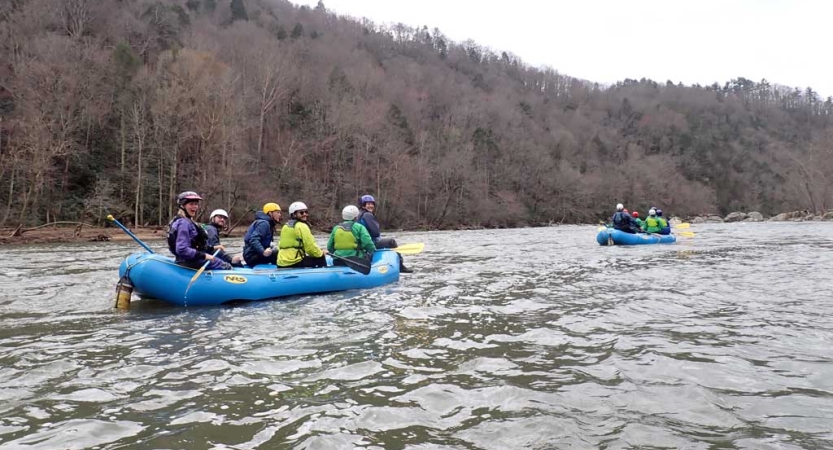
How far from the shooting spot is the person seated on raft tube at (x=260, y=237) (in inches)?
342

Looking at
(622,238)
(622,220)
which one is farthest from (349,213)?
(622,220)

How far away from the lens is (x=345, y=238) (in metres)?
9.41

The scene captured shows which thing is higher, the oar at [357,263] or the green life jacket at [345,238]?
the green life jacket at [345,238]

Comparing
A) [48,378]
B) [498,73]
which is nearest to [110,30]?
[48,378]

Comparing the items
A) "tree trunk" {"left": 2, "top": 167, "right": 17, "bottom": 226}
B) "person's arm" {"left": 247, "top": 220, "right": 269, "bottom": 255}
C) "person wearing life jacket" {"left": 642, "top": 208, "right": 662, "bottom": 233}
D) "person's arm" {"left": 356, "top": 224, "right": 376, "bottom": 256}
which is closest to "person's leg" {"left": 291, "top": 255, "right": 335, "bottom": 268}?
"person's arm" {"left": 247, "top": 220, "right": 269, "bottom": 255}

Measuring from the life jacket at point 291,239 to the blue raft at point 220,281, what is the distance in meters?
0.43

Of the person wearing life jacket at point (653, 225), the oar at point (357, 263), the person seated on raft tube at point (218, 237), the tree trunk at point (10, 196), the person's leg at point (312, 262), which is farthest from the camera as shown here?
the tree trunk at point (10, 196)

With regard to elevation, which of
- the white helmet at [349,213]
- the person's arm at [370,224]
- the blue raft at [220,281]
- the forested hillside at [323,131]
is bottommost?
the blue raft at [220,281]

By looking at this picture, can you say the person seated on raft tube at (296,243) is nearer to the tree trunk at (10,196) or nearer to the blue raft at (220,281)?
the blue raft at (220,281)

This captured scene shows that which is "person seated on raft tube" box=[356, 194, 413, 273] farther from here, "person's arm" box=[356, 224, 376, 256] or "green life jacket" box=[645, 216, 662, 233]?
"green life jacket" box=[645, 216, 662, 233]

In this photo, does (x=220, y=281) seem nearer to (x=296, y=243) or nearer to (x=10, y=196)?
(x=296, y=243)

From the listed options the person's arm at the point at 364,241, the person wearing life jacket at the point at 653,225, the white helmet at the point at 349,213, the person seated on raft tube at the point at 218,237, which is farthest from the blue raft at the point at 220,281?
the person wearing life jacket at the point at 653,225

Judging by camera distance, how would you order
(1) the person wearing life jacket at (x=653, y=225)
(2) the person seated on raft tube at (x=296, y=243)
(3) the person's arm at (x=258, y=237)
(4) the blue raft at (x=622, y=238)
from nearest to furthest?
(2) the person seated on raft tube at (x=296, y=243) → (3) the person's arm at (x=258, y=237) → (4) the blue raft at (x=622, y=238) → (1) the person wearing life jacket at (x=653, y=225)

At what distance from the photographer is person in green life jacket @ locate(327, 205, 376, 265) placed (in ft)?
30.9
